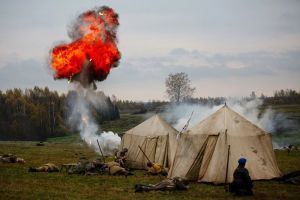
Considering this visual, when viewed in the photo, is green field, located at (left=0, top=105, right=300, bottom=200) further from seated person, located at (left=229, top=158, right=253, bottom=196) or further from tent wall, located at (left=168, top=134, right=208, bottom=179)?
tent wall, located at (left=168, top=134, right=208, bottom=179)

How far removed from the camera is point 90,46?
3675 centimetres

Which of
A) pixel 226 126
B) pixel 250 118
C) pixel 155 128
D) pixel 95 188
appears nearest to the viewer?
pixel 95 188

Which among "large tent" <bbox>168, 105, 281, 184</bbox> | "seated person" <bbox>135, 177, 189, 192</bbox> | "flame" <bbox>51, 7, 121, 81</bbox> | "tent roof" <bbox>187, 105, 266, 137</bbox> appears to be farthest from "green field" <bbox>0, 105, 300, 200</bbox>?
"flame" <bbox>51, 7, 121, 81</bbox>

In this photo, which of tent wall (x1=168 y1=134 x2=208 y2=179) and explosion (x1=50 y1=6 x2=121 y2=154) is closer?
tent wall (x1=168 y1=134 x2=208 y2=179)

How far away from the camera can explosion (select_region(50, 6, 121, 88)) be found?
36438 millimetres

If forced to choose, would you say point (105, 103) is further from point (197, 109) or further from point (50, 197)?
point (50, 197)

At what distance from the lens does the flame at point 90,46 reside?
3641cm

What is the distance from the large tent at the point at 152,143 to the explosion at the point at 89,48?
8784 millimetres

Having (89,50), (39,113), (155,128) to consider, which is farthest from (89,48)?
(39,113)

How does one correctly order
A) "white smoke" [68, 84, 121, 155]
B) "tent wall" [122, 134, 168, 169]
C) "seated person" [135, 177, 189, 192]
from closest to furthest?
1. "seated person" [135, 177, 189, 192]
2. "tent wall" [122, 134, 168, 169]
3. "white smoke" [68, 84, 121, 155]

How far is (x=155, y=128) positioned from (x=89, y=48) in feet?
36.0

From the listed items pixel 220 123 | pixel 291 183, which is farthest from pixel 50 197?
pixel 291 183

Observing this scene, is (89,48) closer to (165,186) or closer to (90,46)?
(90,46)

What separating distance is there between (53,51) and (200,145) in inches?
769
